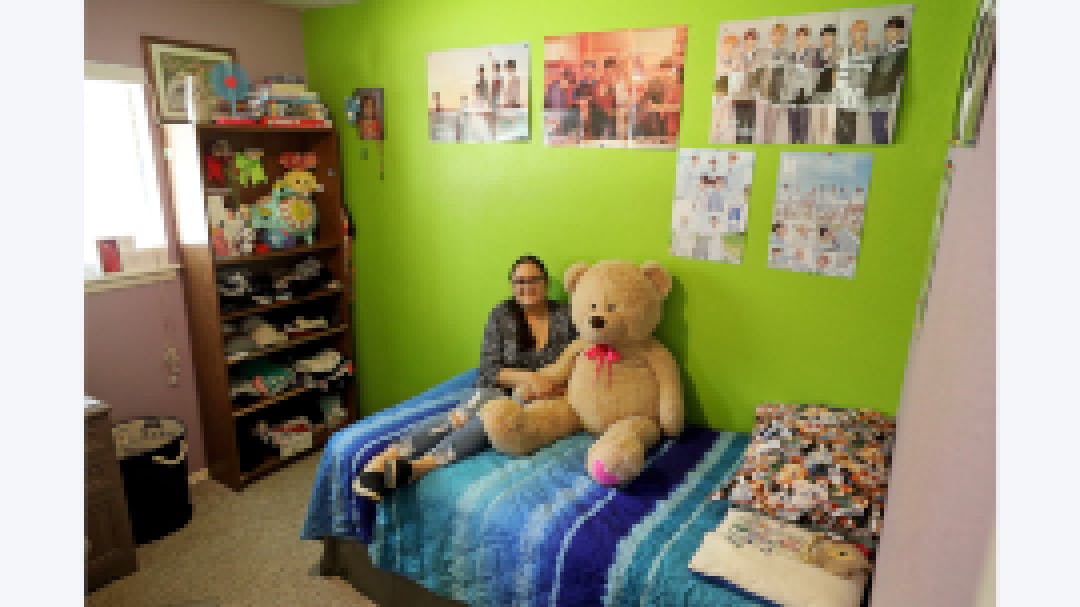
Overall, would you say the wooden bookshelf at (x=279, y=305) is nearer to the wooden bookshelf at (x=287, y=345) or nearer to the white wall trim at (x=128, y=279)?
the wooden bookshelf at (x=287, y=345)

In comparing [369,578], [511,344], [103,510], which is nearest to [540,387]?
[511,344]

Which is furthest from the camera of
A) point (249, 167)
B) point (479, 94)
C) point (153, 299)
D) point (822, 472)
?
point (249, 167)

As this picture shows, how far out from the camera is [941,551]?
497 mm

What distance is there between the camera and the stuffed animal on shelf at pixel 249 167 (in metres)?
2.91

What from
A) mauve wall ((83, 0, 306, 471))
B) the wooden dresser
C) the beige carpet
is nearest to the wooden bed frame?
the beige carpet

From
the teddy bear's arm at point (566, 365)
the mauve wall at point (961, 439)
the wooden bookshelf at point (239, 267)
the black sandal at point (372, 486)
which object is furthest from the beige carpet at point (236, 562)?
the mauve wall at point (961, 439)

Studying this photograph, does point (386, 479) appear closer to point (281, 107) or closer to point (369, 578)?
point (369, 578)

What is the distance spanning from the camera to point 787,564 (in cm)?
143

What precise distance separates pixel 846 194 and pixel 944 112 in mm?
339

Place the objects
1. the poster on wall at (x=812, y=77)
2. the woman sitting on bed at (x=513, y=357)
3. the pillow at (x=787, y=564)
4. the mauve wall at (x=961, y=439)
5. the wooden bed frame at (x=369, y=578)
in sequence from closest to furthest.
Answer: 1. the mauve wall at (x=961, y=439)
2. the pillow at (x=787, y=564)
3. the poster on wall at (x=812, y=77)
4. the wooden bed frame at (x=369, y=578)
5. the woman sitting on bed at (x=513, y=357)

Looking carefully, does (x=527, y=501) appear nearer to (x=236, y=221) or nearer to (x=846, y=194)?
(x=846, y=194)

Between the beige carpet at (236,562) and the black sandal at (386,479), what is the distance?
1.83 feet

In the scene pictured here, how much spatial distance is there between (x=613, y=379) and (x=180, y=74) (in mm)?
2424

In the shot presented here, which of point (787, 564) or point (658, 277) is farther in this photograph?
point (658, 277)
